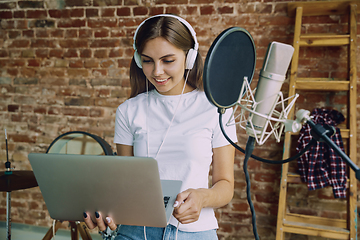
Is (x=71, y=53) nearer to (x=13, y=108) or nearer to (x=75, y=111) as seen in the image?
(x=75, y=111)

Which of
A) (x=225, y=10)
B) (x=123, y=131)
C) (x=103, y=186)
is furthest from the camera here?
(x=225, y=10)

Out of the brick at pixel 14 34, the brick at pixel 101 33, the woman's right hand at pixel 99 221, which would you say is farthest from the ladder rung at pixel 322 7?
the brick at pixel 14 34

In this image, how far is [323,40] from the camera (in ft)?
5.76

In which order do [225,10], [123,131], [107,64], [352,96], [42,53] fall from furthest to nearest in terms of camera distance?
[42,53] → [107,64] → [225,10] → [352,96] → [123,131]

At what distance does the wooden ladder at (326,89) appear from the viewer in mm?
1671

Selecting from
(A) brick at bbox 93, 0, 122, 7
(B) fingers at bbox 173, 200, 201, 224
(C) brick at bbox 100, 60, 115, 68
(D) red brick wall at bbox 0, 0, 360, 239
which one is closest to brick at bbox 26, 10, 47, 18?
(D) red brick wall at bbox 0, 0, 360, 239

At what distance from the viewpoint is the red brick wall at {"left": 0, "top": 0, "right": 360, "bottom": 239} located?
193 centimetres

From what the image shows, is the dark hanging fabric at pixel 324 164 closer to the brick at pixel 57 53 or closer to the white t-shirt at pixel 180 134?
the white t-shirt at pixel 180 134

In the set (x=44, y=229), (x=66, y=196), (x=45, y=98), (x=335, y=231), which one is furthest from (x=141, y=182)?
(x=44, y=229)

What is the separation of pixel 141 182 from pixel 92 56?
181cm

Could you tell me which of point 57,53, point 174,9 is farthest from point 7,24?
point 174,9

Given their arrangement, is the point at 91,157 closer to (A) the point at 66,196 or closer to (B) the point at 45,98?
(A) the point at 66,196

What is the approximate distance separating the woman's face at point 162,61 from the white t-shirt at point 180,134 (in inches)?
5.5

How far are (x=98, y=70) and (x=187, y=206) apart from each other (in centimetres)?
174
